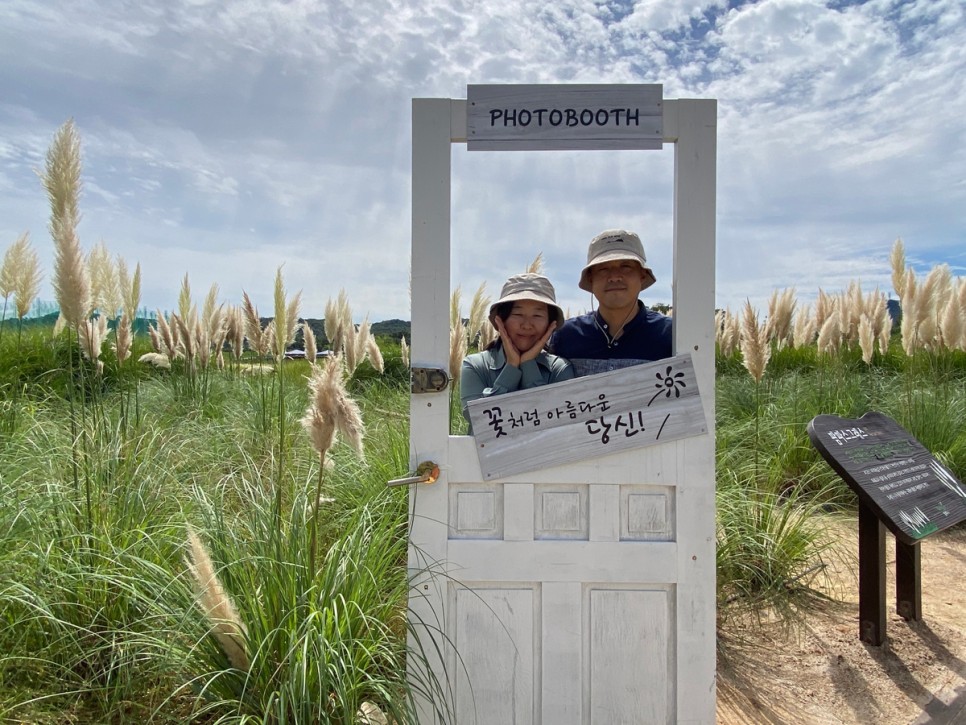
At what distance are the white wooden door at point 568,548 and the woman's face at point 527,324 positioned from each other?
338 millimetres

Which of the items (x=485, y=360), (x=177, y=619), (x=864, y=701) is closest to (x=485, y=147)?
(x=485, y=360)

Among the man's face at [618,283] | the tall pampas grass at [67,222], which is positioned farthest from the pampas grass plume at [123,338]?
the man's face at [618,283]

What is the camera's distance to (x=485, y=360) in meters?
2.84

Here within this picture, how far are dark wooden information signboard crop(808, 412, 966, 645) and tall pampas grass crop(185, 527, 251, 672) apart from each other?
3210mm

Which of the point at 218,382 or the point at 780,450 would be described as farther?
the point at 218,382

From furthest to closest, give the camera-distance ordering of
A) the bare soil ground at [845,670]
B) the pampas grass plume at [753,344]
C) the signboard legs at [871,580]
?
the pampas grass plume at [753,344] → the signboard legs at [871,580] → the bare soil ground at [845,670]

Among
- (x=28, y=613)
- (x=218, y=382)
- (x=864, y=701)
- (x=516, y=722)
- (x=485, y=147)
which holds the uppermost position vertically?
(x=485, y=147)

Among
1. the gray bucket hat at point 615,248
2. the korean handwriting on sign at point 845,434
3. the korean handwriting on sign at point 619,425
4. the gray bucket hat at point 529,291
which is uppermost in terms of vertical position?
the gray bucket hat at point 615,248

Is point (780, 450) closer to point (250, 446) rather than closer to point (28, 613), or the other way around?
point (250, 446)

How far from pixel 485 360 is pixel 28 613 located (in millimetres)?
2053

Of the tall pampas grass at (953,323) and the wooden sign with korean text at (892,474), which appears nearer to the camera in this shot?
the wooden sign with korean text at (892,474)

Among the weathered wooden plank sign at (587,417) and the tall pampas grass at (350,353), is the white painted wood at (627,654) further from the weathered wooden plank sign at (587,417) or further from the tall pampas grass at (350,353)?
the tall pampas grass at (350,353)

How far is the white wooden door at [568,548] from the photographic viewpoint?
8.27 ft

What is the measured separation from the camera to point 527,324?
2.72m
